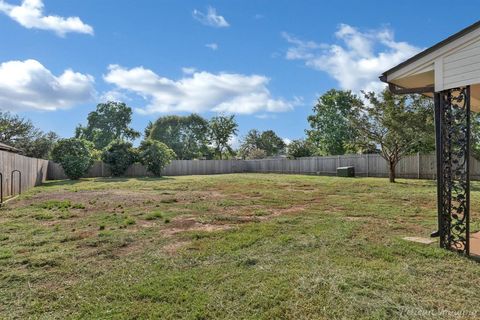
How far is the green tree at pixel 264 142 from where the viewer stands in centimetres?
5003

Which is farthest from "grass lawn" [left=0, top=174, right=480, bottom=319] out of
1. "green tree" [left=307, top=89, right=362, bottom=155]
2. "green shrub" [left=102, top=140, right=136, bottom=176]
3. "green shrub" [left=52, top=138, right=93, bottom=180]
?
"green tree" [left=307, top=89, right=362, bottom=155]

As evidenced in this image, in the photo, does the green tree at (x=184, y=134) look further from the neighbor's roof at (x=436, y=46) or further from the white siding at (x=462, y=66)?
the white siding at (x=462, y=66)

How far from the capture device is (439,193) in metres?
4.04

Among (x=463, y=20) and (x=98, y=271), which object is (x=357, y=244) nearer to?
(x=98, y=271)

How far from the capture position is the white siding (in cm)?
368

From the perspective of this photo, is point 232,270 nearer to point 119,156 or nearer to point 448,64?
point 448,64

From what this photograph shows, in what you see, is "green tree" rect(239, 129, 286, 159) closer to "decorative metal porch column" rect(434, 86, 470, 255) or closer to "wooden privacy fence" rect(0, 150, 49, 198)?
"wooden privacy fence" rect(0, 150, 49, 198)

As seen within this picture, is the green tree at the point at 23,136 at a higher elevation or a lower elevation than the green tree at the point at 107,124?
lower

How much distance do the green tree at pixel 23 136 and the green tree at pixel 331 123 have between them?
26.1 metres

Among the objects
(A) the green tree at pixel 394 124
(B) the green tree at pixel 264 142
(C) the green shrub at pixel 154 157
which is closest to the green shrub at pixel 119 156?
(C) the green shrub at pixel 154 157

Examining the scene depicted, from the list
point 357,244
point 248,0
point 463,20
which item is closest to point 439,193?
point 357,244

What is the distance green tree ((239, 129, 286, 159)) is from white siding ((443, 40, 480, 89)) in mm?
45212

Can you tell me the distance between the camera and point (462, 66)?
3809 millimetres

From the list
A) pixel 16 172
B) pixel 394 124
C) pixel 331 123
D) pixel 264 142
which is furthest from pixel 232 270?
pixel 264 142
